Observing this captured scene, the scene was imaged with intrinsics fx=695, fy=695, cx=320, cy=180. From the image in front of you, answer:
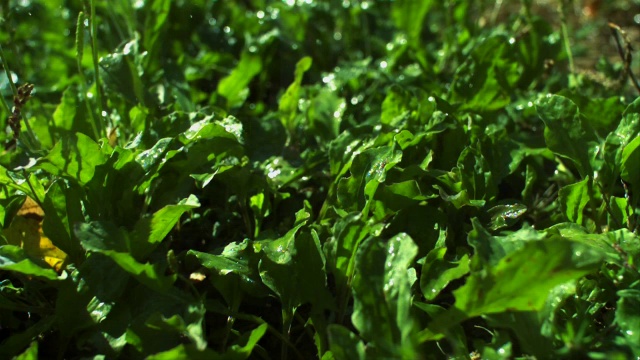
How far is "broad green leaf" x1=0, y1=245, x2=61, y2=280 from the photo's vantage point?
1.59 metres

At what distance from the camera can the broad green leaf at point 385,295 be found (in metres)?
1.43

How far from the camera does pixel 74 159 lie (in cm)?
181

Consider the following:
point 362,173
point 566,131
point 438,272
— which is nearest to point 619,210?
point 566,131

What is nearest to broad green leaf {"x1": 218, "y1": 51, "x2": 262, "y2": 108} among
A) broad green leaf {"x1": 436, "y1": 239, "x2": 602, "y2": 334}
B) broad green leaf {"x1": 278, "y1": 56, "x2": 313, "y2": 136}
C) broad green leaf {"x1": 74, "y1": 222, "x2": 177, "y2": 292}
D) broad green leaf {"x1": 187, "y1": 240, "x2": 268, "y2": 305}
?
broad green leaf {"x1": 278, "y1": 56, "x2": 313, "y2": 136}

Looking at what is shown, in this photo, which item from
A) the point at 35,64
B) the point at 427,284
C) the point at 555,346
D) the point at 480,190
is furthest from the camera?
the point at 35,64

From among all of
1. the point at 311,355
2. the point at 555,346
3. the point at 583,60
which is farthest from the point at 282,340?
the point at 583,60

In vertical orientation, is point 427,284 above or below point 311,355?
above

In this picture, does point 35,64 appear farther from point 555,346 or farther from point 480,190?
point 555,346

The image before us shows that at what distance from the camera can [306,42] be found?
10.4ft

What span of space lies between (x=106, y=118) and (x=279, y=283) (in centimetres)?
114

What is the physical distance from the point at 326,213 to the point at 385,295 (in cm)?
53

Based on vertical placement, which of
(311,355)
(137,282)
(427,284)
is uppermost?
(137,282)

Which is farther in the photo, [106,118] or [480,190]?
[106,118]

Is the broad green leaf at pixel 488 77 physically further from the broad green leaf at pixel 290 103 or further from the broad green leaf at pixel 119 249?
the broad green leaf at pixel 119 249
